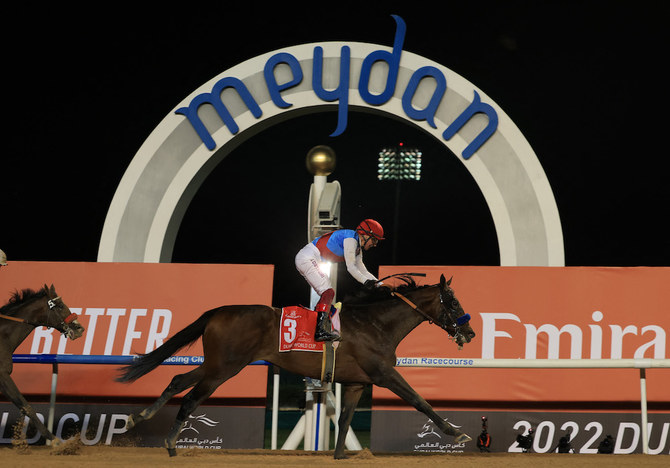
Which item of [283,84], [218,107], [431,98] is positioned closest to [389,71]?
[431,98]

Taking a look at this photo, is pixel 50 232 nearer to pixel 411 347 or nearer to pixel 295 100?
pixel 295 100

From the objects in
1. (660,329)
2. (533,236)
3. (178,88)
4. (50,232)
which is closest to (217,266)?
(533,236)

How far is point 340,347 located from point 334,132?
10.4 feet

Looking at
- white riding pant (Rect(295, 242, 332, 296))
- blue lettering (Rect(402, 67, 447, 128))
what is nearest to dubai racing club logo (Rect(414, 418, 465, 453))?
white riding pant (Rect(295, 242, 332, 296))

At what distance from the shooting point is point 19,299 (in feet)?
21.8

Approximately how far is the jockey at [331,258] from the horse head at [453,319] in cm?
54

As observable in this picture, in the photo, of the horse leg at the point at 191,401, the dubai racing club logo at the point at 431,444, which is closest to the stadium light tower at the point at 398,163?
the dubai racing club logo at the point at 431,444

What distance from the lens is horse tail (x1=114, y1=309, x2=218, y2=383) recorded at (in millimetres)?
5621

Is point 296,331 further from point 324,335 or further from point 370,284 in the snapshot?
point 370,284

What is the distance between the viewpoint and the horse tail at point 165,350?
5.62 metres

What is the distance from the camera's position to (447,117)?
25.7 feet

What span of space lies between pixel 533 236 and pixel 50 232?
20677mm

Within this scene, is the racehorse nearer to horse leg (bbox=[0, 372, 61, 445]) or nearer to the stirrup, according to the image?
horse leg (bbox=[0, 372, 61, 445])

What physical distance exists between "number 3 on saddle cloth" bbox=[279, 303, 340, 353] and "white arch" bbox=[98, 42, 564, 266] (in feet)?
9.00
